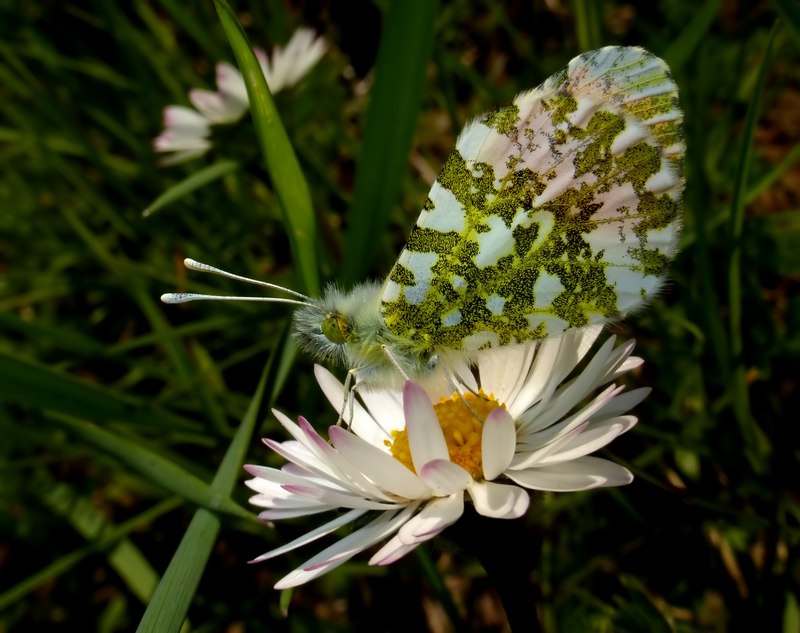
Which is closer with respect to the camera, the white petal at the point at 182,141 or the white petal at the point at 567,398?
the white petal at the point at 567,398

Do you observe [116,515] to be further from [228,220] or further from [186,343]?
[228,220]

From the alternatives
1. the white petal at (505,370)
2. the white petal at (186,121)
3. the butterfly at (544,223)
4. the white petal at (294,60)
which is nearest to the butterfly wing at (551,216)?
the butterfly at (544,223)

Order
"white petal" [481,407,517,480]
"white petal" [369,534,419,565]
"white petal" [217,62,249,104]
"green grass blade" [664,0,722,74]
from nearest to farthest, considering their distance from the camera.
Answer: "white petal" [369,534,419,565] → "white petal" [481,407,517,480] → "green grass blade" [664,0,722,74] → "white petal" [217,62,249,104]

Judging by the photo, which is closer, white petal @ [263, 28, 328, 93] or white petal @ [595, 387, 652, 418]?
white petal @ [595, 387, 652, 418]

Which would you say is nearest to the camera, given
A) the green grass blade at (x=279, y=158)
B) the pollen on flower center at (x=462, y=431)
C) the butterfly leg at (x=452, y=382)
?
the pollen on flower center at (x=462, y=431)

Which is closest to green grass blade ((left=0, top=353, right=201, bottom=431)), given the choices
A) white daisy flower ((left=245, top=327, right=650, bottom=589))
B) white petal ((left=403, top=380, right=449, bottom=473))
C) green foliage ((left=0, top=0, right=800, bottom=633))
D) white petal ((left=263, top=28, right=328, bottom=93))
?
green foliage ((left=0, top=0, right=800, bottom=633))

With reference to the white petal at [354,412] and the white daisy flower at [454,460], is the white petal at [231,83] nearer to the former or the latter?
the white petal at [354,412]

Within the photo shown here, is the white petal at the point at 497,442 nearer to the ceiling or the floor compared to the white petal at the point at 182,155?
nearer to the floor

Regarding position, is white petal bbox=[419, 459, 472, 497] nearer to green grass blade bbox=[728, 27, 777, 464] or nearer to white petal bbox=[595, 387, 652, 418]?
white petal bbox=[595, 387, 652, 418]
